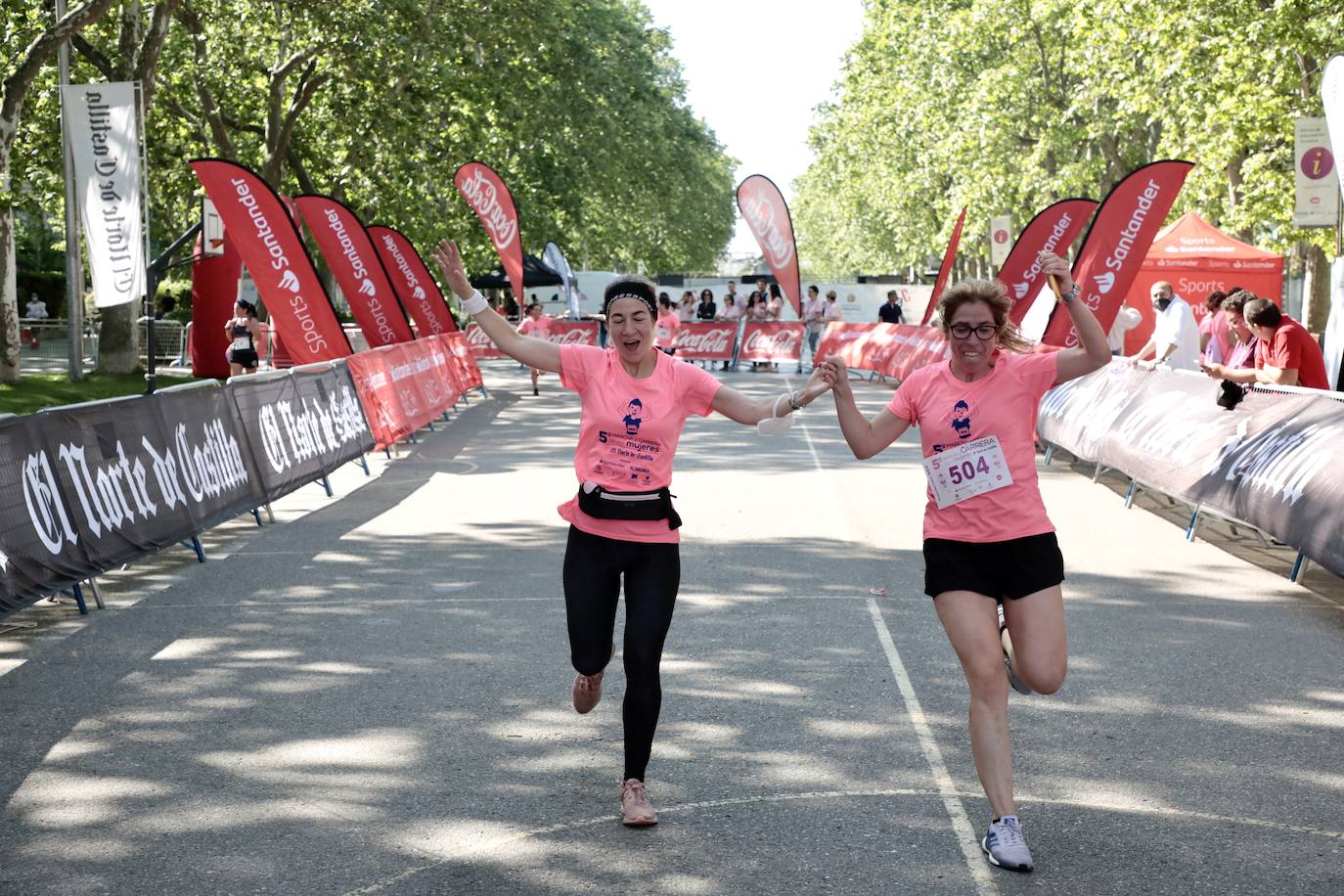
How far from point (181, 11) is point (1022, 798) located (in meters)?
30.8

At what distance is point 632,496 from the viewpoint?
580 centimetres

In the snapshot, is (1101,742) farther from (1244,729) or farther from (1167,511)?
(1167,511)

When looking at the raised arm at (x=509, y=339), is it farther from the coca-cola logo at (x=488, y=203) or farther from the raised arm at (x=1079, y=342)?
the coca-cola logo at (x=488, y=203)

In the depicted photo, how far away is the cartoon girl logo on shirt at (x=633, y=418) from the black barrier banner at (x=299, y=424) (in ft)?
24.6

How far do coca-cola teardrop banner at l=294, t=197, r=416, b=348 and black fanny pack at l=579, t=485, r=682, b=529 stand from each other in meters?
19.6

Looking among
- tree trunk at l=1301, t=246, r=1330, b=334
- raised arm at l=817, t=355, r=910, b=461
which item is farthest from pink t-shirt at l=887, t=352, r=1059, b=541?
tree trunk at l=1301, t=246, r=1330, b=334

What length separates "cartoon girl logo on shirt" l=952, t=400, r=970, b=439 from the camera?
5609 millimetres

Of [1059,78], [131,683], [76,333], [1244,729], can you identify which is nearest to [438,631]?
[131,683]

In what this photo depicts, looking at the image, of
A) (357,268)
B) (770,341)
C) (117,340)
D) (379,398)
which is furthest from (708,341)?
(379,398)

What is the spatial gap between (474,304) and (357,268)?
19471mm

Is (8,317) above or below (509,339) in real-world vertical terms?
below

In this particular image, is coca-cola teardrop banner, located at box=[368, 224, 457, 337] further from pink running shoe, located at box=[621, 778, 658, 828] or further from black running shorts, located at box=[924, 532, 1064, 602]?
black running shorts, located at box=[924, 532, 1064, 602]

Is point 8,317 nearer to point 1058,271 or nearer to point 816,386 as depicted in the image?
point 816,386

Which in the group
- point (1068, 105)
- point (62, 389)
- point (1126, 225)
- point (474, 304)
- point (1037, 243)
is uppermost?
point (1068, 105)
